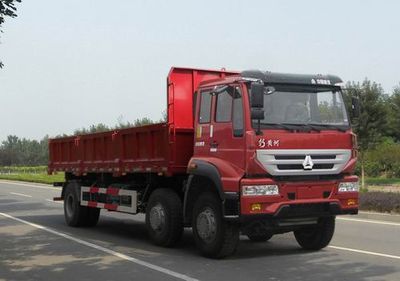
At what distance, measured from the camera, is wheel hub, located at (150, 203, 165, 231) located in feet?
35.4

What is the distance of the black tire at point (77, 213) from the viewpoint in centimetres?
1460

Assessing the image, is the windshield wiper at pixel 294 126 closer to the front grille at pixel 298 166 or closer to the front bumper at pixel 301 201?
the front grille at pixel 298 166

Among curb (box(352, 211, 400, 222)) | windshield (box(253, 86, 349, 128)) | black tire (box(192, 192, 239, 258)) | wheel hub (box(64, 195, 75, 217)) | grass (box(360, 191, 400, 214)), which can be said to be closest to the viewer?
windshield (box(253, 86, 349, 128))

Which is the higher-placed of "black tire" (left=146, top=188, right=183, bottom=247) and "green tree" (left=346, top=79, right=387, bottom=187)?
"green tree" (left=346, top=79, right=387, bottom=187)

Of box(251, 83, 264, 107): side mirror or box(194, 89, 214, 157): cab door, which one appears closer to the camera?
box(251, 83, 264, 107): side mirror

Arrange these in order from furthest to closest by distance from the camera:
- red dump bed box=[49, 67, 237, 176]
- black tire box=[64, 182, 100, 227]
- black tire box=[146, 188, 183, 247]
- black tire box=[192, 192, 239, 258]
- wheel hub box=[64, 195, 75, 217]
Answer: wheel hub box=[64, 195, 75, 217], black tire box=[64, 182, 100, 227], red dump bed box=[49, 67, 237, 176], black tire box=[146, 188, 183, 247], black tire box=[192, 192, 239, 258]

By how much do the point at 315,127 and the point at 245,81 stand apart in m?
1.37

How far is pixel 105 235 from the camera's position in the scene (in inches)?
512

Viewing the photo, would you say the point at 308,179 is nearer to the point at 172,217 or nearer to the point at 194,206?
the point at 194,206

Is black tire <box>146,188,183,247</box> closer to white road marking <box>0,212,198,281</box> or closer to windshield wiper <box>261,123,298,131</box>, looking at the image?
white road marking <box>0,212,198,281</box>

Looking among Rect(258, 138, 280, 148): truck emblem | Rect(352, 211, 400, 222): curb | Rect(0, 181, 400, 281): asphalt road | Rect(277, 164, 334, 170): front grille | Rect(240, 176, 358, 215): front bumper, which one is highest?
Rect(258, 138, 280, 148): truck emblem

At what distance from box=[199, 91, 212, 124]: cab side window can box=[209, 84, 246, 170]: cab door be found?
5.9 inches

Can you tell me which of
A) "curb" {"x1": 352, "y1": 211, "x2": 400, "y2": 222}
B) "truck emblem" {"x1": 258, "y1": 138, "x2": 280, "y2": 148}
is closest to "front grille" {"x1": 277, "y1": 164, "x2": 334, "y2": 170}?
"truck emblem" {"x1": 258, "y1": 138, "x2": 280, "y2": 148}

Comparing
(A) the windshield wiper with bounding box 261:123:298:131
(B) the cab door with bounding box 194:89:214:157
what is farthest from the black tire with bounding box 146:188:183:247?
(A) the windshield wiper with bounding box 261:123:298:131
